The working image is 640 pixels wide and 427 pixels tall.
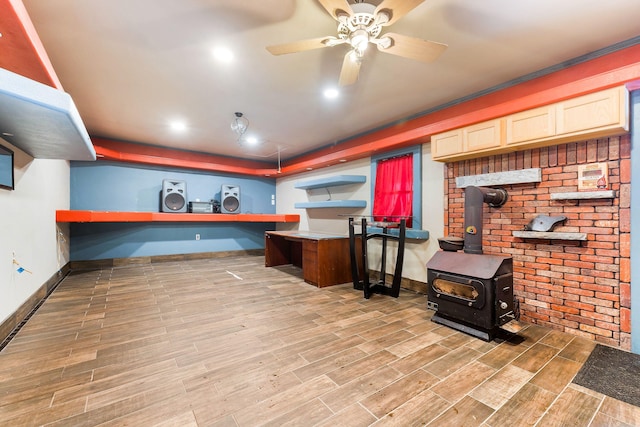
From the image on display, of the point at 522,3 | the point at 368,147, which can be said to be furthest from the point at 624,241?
the point at 368,147

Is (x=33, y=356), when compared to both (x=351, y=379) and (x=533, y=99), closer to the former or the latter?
(x=351, y=379)

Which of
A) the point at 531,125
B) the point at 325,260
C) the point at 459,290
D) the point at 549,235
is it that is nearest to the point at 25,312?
→ the point at 325,260

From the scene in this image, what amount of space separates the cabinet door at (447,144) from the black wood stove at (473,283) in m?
0.63

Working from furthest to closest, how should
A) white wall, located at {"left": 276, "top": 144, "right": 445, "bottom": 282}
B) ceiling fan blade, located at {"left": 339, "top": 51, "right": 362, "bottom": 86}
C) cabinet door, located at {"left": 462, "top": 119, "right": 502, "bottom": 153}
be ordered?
1. white wall, located at {"left": 276, "top": 144, "right": 445, "bottom": 282}
2. cabinet door, located at {"left": 462, "top": 119, "right": 502, "bottom": 153}
3. ceiling fan blade, located at {"left": 339, "top": 51, "right": 362, "bottom": 86}

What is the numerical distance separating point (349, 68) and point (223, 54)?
1143mm

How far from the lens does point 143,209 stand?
573 cm

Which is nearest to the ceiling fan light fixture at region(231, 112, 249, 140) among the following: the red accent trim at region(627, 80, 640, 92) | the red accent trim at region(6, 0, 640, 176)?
the red accent trim at region(6, 0, 640, 176)

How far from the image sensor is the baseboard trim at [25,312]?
2206 mm

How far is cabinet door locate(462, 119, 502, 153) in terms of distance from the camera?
2.75 m

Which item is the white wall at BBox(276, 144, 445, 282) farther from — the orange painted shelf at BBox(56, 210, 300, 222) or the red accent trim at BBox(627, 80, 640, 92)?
the red accent trim at BBox(627, 80, 640, 92)

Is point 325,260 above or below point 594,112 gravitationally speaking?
below

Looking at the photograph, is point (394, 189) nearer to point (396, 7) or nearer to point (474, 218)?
point (474, 218)

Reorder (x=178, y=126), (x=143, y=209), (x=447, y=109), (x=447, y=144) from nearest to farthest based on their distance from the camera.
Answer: (x=447, y=144) < (x=447, y=109) < (x=178, y=126) < (x=143, y=209)

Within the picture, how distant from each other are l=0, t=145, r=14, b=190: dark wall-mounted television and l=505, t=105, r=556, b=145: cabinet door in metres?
4.52
